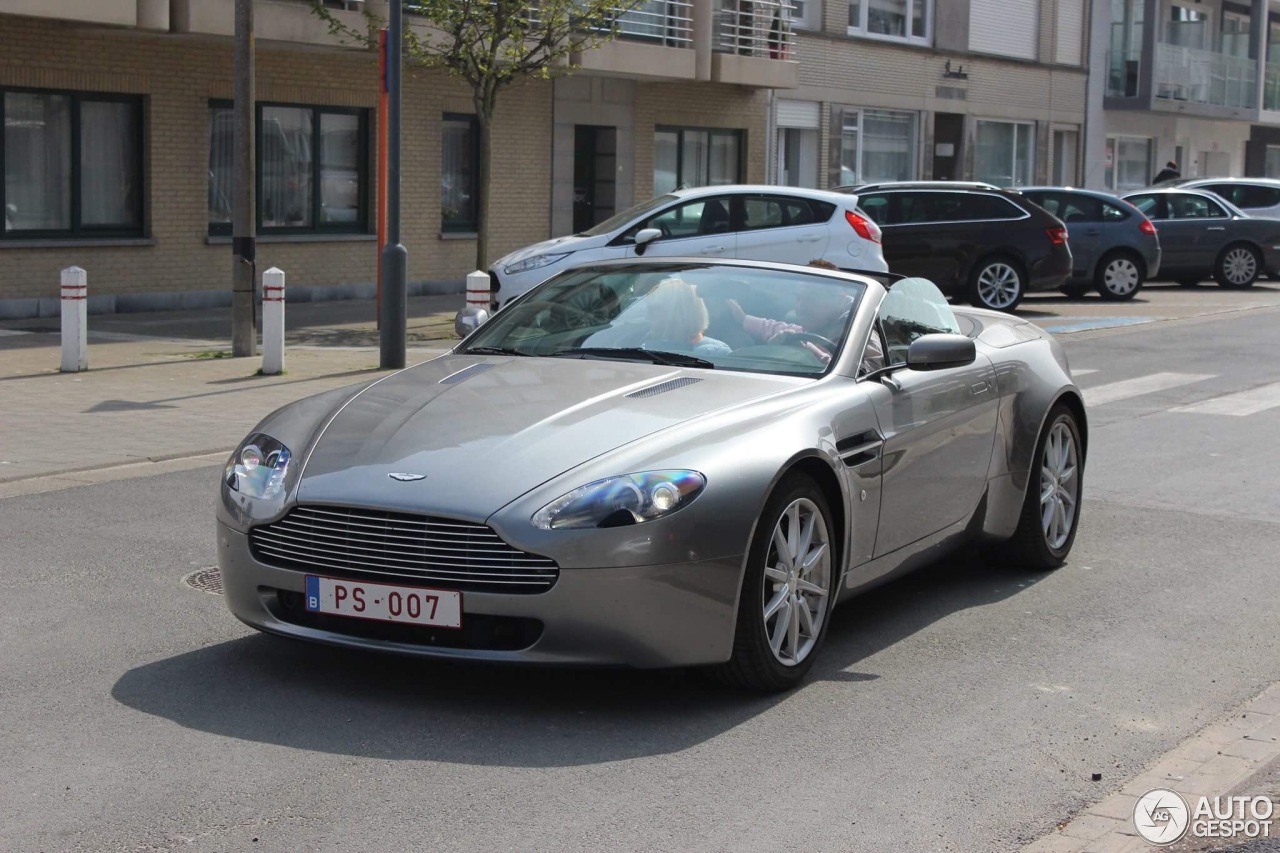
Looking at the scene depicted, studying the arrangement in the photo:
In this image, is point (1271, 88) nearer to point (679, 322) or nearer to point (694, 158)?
point (694, 158)

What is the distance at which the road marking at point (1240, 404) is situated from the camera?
13.5m

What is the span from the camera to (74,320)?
14438mm

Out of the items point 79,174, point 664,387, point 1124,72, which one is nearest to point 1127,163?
point 1124,72

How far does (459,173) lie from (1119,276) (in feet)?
32.0

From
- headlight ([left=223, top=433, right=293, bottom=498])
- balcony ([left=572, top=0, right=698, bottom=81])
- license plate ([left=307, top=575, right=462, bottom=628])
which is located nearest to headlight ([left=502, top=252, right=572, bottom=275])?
balcony ([left=572, top=0, right=698, bottom=81])

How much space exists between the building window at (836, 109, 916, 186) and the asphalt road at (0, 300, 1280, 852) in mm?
27829

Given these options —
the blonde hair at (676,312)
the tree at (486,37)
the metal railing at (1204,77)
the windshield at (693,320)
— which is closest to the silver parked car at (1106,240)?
the tree at (486,37)

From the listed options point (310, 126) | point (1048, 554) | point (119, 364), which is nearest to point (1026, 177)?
point (310, 126)

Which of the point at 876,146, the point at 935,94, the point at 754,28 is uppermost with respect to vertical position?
the point at 754,28

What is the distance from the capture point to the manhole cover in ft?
22.7

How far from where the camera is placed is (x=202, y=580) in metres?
7.10

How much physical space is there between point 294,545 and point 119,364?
1045 cm

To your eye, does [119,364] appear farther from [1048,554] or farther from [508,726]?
[508,726]

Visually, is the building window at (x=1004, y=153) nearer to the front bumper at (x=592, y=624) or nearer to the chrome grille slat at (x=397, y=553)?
the front bumper at (x=592, y=624)
